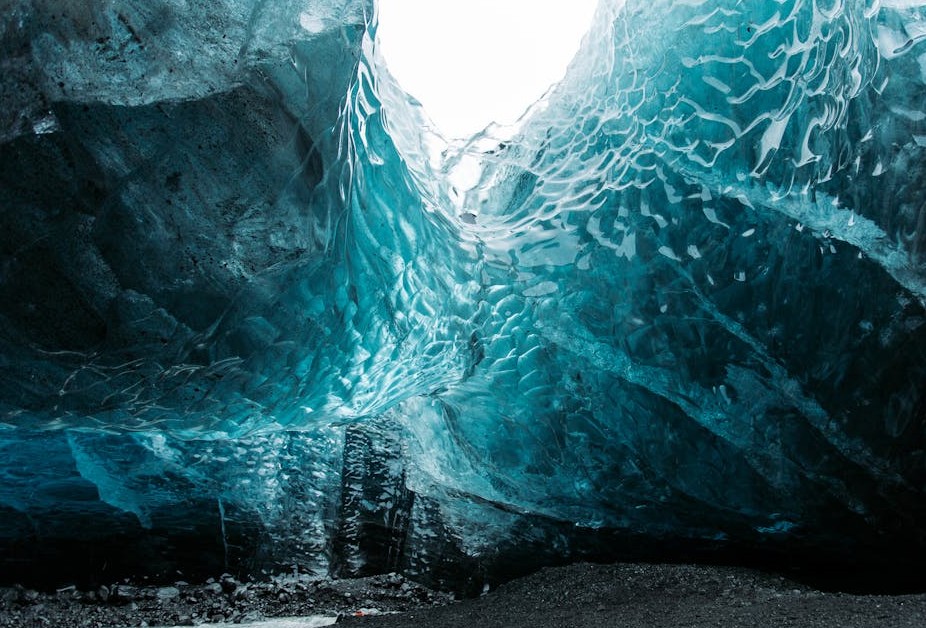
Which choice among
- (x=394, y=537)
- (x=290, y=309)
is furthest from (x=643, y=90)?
(x=394, y=537)

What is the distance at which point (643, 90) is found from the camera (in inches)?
61.9

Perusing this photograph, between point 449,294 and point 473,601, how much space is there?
0.65 metres

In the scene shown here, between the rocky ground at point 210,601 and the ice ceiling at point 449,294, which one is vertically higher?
the ice ceiling at point 449,294

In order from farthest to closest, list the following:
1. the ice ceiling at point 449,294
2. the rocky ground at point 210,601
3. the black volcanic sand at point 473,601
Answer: the rocky ground at point 210,601
the black volcanic sand at point 473,601
the ice ceiling at point 449,294

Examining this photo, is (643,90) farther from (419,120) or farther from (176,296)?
(176,296)

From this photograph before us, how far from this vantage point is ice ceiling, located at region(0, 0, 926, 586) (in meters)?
1.20

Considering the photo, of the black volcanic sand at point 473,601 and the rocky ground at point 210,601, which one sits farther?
the rocky ground at point 210,601

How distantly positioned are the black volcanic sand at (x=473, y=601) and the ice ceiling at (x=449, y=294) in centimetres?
6

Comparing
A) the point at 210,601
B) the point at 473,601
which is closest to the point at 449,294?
the point at 473,601

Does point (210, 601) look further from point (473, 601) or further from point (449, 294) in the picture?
point (449, 294)

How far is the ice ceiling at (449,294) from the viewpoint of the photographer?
1199 millimetres

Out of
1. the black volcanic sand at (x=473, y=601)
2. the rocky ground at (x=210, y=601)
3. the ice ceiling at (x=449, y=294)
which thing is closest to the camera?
the ice ceiling at (x=449, y=294)

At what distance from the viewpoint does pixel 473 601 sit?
1716mm

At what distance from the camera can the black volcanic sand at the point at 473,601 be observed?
4.67ft
